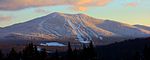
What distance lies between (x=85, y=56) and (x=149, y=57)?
10479 millimetres

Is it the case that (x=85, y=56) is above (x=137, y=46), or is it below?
above

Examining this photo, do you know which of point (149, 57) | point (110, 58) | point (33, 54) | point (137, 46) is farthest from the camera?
point (137, 46)

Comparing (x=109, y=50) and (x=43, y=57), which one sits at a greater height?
(x=43, y=57)

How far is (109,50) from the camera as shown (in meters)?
196

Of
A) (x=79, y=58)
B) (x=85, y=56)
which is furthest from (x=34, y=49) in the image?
(x=79, y=58)

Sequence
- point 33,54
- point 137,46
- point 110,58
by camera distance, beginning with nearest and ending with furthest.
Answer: point 33,54
point 110,58
point 137,46

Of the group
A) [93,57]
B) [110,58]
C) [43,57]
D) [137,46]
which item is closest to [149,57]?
[93,57]

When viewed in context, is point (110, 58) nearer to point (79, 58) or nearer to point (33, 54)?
point (79, 58)

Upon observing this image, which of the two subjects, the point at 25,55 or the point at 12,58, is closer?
the point at 25,55

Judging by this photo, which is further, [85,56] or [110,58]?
[110,58]

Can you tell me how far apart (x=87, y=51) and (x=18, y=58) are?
1272 cm

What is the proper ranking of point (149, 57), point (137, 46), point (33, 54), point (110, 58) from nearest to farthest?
1. point (33, 54)
2. point (149, 57)
3. point (110, 58)
4. point (137, 46)

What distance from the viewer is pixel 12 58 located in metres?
63.1

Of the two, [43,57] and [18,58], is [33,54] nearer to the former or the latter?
[43,57]
